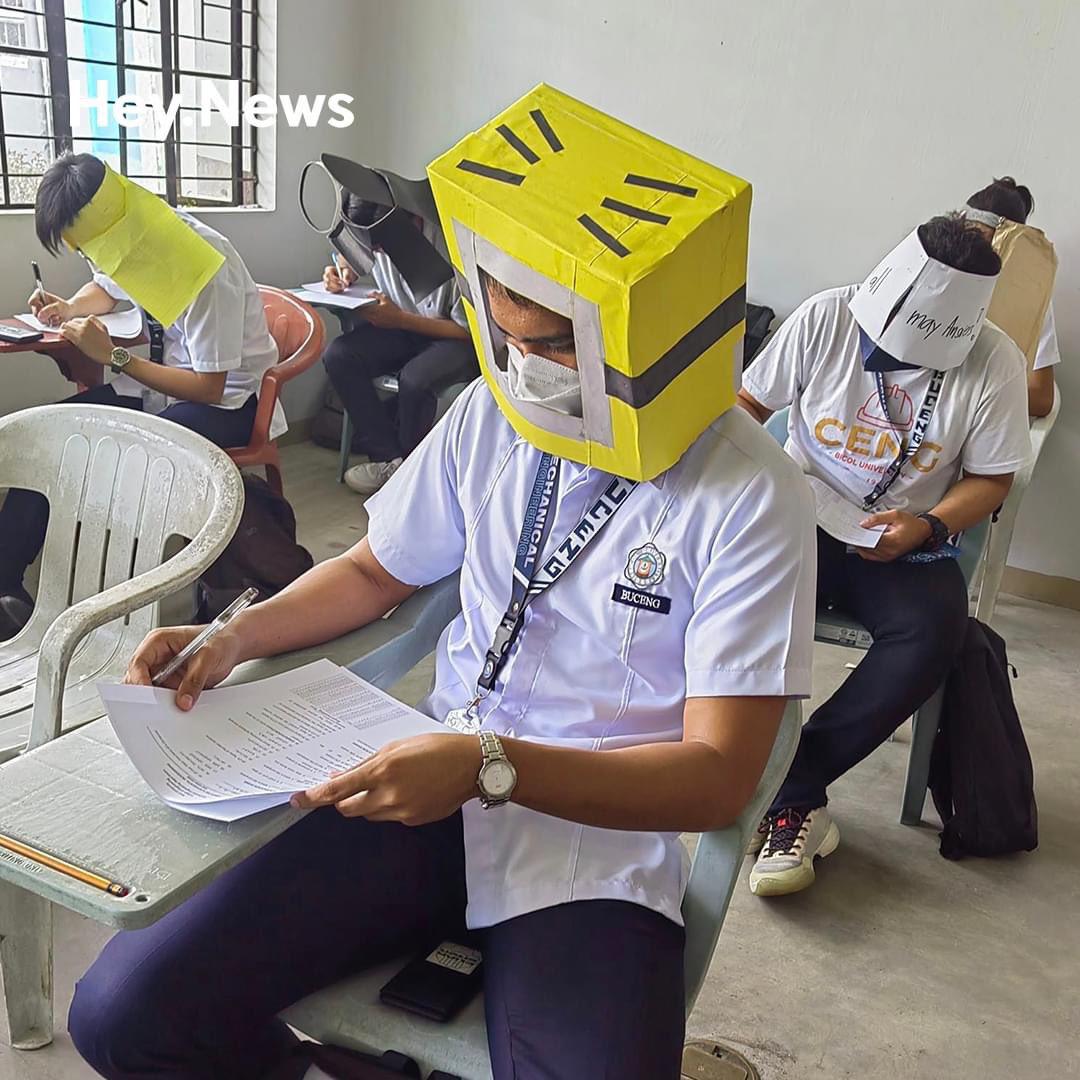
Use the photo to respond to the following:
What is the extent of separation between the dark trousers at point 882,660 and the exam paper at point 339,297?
2.13 meters

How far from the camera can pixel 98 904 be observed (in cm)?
81

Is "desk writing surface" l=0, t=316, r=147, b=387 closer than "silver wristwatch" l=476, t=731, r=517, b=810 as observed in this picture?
No

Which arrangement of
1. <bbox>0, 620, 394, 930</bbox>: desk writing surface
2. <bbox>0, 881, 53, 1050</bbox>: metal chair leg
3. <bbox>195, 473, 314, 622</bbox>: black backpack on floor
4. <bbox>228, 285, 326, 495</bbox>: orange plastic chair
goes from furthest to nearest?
<bbox>228, 285, 326, 495</bbox>: orange plastic chair → <bbox>195, 473, 314, 622</bbox>: black backpack on floor → <bbox>0, 881, 53, 1050</bbox>: metal chair leg → <bbox>0, 620, 394, 930</bbox>: desk writing surface

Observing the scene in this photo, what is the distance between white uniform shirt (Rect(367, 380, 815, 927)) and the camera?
3.50 ft

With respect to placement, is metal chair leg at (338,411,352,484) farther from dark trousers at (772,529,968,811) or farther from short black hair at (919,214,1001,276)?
short black hair at (919,214,1001,276)

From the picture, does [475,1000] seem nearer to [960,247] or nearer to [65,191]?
[960,247]

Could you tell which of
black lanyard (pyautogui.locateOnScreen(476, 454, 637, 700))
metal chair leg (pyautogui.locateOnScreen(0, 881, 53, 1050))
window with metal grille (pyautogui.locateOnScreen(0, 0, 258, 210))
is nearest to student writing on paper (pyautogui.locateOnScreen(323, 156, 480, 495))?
window with metal grille (pyautogui.locateOnScreen(0, 0, 258, 210))

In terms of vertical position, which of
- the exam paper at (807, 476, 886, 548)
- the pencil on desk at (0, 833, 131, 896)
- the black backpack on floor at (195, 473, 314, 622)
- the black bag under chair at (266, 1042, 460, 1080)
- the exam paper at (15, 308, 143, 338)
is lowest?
the black backpack on floor at (195, 473, 314, 622)

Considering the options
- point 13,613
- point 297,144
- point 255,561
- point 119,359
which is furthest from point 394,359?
point 13,613

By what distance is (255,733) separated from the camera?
3.52 feet

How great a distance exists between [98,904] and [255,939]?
0.26 metres

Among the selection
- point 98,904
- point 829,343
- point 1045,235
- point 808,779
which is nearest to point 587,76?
point 1045,235

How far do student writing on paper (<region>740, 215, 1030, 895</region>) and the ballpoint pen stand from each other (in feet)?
4.10

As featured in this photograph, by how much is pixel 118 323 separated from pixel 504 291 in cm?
227
